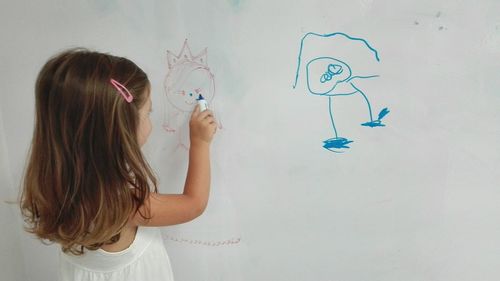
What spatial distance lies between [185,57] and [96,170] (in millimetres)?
258

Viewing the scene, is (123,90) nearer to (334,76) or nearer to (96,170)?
(96,170)

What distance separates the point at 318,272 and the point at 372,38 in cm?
49

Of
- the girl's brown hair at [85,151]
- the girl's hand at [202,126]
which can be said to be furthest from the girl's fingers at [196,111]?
the girl's brown hair at [85,151]

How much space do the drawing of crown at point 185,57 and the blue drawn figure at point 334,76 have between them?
174 millimetres

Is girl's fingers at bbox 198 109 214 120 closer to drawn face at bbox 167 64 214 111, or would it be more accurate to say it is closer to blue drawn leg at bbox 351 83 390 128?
drawn face at bbox 167 64 214 111

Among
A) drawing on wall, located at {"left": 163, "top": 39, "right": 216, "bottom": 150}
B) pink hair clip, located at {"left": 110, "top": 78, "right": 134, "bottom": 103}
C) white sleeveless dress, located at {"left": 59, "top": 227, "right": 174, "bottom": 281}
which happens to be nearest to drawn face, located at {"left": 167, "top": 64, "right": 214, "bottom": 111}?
drawing on wall, located at {"left": 163, "top": 39, "right": 216, "bottom": 150}

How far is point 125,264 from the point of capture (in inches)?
27.7

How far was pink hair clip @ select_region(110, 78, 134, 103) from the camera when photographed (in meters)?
0.58

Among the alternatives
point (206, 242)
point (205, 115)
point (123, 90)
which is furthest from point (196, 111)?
point (206, 242)

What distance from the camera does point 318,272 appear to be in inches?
32.8

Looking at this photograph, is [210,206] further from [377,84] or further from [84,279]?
[377,84]

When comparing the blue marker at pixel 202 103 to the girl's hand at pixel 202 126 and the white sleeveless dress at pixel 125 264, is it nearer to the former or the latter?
the girl's hand at pixel 202 126

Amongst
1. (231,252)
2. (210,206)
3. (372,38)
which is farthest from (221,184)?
(372,38)

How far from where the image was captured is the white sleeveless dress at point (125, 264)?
691mm
